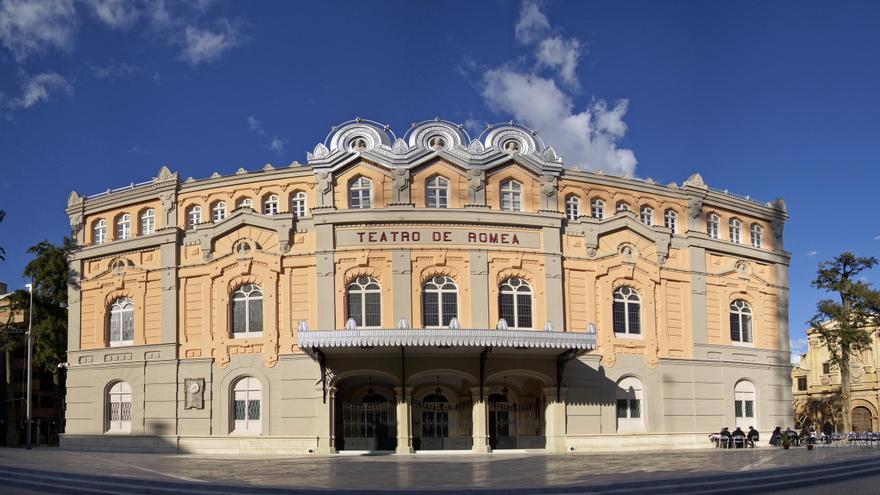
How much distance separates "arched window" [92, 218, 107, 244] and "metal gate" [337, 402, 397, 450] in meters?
16.7

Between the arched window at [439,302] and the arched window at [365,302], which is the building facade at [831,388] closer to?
the arched window at [439,302]

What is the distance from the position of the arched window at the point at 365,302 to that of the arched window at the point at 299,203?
4.68m

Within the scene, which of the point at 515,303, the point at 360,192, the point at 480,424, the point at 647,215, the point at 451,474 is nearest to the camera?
the point at 451,474

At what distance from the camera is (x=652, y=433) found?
45.2 m

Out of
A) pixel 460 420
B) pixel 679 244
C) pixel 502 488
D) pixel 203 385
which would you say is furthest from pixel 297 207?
pixel 502 488

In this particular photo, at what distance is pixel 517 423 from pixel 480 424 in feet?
11.5

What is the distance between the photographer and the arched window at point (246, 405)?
43.8 metres

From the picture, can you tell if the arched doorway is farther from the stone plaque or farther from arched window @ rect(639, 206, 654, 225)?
the stone plaque

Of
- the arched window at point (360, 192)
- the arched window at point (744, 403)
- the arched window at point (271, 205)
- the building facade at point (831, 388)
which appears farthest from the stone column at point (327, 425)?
the building facade at point (831, 388)

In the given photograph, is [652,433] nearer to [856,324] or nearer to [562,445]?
[562,445]

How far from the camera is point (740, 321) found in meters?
50.1

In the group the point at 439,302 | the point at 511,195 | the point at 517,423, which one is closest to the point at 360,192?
the point at 439,302

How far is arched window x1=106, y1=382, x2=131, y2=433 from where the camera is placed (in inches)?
1832

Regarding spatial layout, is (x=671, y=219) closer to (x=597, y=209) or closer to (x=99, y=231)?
(x=597, y=209)
